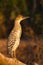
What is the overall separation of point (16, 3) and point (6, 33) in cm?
146

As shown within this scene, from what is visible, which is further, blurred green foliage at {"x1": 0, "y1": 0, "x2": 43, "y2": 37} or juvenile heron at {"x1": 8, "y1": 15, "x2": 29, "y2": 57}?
blurred green foliage at {"x1": 0, "y1": 0, "x2": 43, "y2": 37}

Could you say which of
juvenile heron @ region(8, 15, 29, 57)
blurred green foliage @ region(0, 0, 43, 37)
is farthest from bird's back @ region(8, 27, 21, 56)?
blurred green foliage @ region(0, 0, 43, 37)

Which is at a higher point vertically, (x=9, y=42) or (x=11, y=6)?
(x=9, y=42)

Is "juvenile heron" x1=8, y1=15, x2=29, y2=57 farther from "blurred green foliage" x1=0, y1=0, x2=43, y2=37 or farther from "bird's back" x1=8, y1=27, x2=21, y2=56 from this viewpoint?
"blurred green foliage" x1=0, y1=0, x2=43, y2=37

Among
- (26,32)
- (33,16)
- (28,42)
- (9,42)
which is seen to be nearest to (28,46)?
(28,42)

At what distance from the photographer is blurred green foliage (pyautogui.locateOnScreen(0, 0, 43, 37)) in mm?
20344

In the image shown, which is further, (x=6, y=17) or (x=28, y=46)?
(x=6, y=17)

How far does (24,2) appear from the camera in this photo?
21.1 m

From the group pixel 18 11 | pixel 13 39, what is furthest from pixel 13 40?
pixel 18 11

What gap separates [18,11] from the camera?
20.7 m

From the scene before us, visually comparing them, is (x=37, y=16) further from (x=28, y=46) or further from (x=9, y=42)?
(x=9, y=42)

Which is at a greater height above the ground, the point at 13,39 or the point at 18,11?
the point at 13,39

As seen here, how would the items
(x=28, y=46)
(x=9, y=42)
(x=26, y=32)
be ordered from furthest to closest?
(x=26, y=32)
(x=28, y=46)
(x=9, y=42)

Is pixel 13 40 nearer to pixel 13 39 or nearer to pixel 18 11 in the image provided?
pixel 13 39
